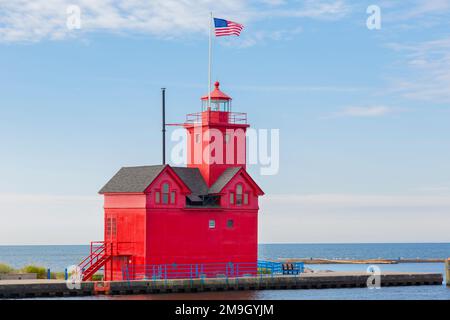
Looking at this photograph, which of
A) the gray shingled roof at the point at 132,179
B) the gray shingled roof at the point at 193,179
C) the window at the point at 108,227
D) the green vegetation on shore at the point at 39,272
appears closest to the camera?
the gray shingled roof at the point at 132,179

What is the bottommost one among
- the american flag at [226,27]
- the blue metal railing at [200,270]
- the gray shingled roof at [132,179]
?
the blue metal railing at [200,270]

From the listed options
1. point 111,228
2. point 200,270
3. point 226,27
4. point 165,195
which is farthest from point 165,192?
point 226,27

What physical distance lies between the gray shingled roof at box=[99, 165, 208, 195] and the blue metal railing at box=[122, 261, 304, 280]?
181 inches

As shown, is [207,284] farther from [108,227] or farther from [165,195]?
[108,227]

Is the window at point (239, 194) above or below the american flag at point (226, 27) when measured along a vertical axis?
below

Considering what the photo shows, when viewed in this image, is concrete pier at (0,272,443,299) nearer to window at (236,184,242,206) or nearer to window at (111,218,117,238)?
window at (111,218,117,238)

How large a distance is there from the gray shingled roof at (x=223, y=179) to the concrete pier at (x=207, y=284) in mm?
5945

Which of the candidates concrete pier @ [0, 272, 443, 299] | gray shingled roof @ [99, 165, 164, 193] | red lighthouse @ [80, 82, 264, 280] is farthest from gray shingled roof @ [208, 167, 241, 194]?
concrete pier @ [0, 272, 443, 299]

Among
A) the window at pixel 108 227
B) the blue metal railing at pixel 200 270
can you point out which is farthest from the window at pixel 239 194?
the window at pixel 108 227

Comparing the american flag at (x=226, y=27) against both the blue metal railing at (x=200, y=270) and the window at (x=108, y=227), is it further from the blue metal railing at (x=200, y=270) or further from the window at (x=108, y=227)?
the blue metal railing at (x=200, y=270)

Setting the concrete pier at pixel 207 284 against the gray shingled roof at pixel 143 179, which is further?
the gray shingled roof at pixel 143 179

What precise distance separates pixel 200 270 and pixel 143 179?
21.3ft

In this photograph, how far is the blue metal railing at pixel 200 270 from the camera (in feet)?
190
